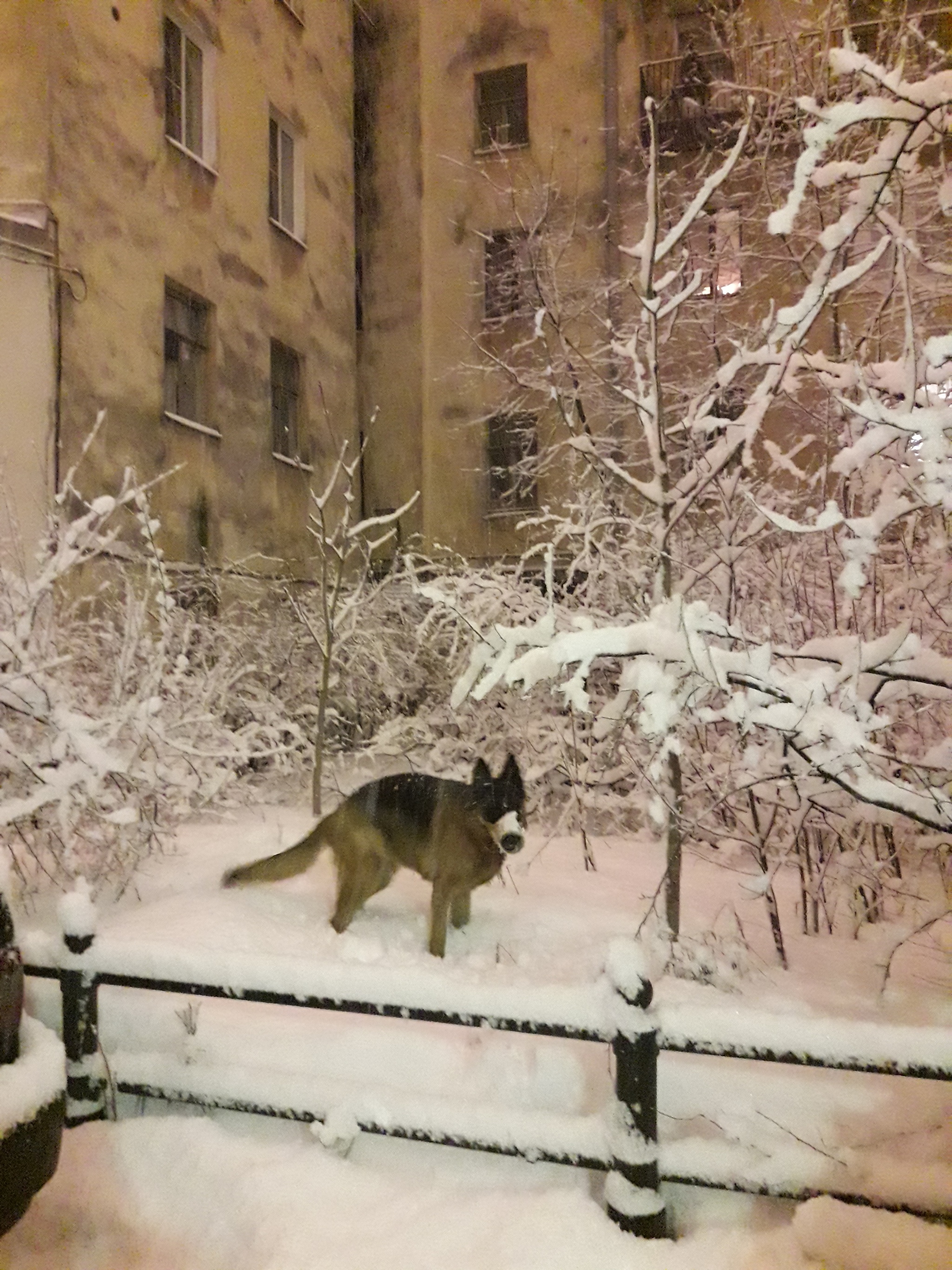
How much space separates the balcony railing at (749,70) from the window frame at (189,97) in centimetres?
642

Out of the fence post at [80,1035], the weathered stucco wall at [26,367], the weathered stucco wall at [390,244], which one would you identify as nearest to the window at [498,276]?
the weathered stucco wall at [390,244]

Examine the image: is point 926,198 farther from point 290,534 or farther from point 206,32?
point 206,32

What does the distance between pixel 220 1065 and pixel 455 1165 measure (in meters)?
1.03

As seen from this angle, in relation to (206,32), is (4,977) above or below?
below

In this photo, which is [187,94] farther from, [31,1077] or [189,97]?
[31,1077]

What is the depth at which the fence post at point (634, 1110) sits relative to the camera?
2.54 m

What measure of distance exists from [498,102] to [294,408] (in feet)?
24.9

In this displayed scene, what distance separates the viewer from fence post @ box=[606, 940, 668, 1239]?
254 centimetres

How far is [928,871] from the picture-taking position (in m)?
5.15

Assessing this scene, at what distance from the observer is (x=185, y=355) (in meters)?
11.4

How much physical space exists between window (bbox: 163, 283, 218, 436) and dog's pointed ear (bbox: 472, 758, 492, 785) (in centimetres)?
841

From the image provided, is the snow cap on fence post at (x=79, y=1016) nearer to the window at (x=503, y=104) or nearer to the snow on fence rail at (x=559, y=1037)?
the snow on fence rail at (x=559, y=1037)

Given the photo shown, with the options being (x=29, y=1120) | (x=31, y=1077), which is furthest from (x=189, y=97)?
(x=29, y=1120)

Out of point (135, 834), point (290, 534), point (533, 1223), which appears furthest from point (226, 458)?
point (533, 1223)
